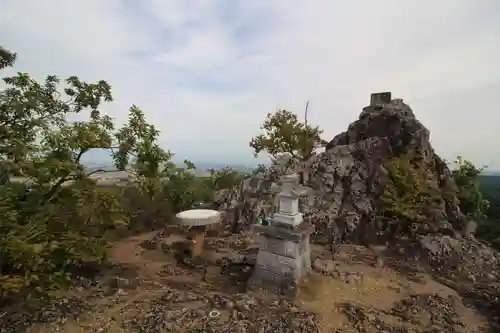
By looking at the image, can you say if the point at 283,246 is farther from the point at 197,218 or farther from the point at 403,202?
the point at 403,202

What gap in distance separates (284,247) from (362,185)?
32.6 feet

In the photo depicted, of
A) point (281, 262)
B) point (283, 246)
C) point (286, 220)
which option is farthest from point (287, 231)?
point (281, 262)

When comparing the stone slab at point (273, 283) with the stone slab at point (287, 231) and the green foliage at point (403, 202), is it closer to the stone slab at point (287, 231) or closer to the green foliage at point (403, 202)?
the stone slab at point (287, 231)

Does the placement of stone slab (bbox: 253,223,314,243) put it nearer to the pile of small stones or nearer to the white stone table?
the pile of small stones

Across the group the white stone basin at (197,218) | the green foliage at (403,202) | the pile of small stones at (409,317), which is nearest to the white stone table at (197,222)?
the white stone basin at (197,218)

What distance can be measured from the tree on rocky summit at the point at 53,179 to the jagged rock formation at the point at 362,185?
10214mm

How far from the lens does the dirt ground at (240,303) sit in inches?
278

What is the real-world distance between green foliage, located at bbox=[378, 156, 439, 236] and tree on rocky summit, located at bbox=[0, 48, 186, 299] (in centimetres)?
1158

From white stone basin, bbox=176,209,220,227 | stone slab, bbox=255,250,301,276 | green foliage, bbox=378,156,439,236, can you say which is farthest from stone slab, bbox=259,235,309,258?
green foliage, bbox=378,156,439,236

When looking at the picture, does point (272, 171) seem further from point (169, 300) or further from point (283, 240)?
point (169, 300)

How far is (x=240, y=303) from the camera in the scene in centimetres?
788

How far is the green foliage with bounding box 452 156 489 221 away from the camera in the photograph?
864 inches

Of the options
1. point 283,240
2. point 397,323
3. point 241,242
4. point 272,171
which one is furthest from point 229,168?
point 397,323

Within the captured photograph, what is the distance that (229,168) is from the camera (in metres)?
31.4
